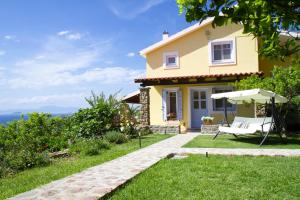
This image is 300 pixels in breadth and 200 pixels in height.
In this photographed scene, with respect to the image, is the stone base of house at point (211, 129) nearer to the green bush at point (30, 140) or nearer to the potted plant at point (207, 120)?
the potted plant at point (207, 120)

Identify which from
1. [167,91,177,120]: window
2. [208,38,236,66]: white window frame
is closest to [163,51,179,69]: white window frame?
[167,91,177,120]: window

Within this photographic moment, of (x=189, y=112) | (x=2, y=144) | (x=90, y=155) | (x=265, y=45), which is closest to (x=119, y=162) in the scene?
(x=90, y=155)

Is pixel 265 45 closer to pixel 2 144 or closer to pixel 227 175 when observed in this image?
pixel 227 175

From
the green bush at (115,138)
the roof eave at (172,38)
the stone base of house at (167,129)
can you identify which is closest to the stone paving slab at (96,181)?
the green bush at (115,138)

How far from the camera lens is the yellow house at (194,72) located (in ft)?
61.4

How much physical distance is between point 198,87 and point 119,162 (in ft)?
36.9

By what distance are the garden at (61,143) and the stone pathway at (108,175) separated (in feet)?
1.73

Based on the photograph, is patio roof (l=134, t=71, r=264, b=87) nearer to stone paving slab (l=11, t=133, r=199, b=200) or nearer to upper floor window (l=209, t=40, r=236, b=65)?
upper floor window (l=209, t=40, r=236, b=65)

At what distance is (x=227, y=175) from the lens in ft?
24.4

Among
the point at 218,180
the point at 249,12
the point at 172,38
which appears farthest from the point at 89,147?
the point at 172,38

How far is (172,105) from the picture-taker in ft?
66.6

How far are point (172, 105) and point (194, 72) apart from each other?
7.85 feet

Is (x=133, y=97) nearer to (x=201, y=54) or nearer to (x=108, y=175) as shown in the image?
(x=201, y=54)

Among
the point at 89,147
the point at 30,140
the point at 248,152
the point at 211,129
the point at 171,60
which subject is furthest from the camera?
the point at 171,60
